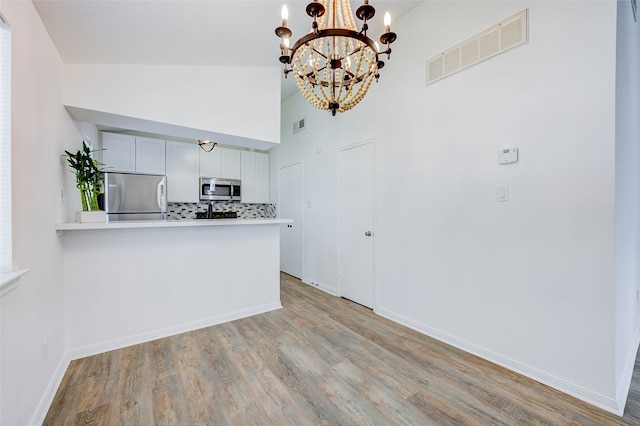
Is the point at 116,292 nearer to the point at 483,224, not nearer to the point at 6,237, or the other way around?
the point at 6,237

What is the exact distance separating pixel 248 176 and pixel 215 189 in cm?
75

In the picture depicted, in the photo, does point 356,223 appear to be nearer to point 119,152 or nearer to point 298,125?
point 298,125

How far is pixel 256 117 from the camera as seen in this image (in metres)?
2.97

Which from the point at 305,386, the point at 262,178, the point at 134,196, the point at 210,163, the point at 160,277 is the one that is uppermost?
the point at 210,163

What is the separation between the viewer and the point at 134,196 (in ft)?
13.5

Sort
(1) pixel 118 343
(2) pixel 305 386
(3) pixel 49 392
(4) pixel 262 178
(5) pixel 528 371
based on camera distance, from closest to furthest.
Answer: (3) pixel 49 392 < (2) pixel 305 386 < (5) pixel 528 371 < (1) pixel 118 343 < (4) pixel 262 178

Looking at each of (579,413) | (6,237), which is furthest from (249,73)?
(579,413)

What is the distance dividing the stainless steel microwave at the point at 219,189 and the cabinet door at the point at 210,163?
14cm

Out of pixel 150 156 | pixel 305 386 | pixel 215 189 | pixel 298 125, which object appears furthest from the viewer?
pixel 215 189

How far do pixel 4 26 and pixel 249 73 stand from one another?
1882 millimetres

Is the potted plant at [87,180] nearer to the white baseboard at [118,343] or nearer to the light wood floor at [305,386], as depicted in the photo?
the white baseboard at [118,343]

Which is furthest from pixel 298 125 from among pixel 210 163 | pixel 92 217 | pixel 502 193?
pixel 502 193

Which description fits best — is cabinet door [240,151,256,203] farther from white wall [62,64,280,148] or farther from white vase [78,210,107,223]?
white vase [78,210,107,223]

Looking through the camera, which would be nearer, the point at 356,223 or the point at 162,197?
the point at 356,223
